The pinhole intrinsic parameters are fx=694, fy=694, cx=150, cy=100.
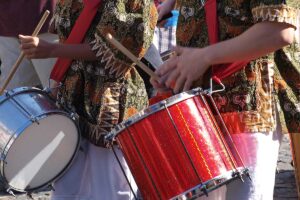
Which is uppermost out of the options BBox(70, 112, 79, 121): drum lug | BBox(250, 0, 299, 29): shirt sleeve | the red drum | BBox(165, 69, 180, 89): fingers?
BBox(250, 0, 299, 29): shirt sleeve

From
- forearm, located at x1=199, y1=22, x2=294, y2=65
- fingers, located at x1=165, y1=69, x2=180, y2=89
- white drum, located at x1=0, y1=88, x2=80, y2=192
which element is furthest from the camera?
white drum, located at x1=0, y1=88, x2=80, y2=192

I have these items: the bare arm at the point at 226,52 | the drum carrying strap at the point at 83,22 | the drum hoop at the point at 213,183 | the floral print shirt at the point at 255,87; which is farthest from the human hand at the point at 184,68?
the drum carrying strap at the point at 83,22

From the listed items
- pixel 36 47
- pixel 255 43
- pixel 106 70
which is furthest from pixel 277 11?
pixel 36 47

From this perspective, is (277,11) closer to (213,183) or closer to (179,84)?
(179,84)

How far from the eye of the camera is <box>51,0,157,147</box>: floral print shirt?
2.85m

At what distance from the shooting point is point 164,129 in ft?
6.81

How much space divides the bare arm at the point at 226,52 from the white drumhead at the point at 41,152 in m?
0.87

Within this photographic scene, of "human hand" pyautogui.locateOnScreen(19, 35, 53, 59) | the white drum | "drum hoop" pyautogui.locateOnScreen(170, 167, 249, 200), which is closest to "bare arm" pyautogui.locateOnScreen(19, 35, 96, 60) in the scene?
"human hand" pyautogui.locateOnScreen(19, 35, 53, 59)

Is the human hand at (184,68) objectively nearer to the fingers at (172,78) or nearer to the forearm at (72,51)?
the fingers at (172,78)

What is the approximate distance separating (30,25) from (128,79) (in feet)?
5.72

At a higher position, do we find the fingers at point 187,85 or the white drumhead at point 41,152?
the fingers at point 187,85

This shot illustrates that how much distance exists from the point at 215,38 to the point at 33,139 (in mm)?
1017

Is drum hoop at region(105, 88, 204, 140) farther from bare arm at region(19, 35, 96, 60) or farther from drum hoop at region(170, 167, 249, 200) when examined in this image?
bare arm at region(19, 35, 96, 60)

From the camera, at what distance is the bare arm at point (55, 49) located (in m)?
2.86
